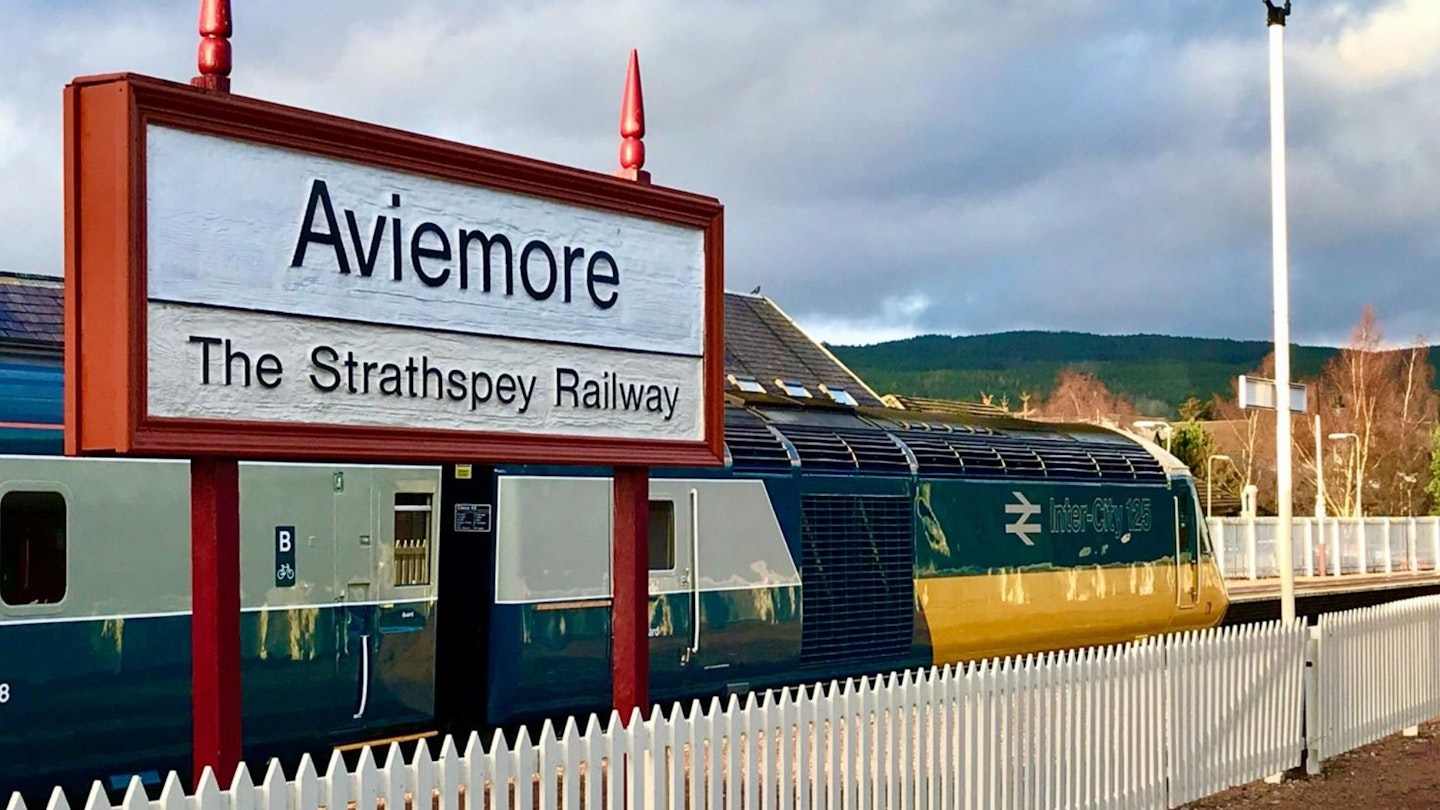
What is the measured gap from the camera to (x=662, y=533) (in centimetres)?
1229

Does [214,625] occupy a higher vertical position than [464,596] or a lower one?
higher

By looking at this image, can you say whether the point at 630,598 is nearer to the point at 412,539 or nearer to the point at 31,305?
the point at 412,539

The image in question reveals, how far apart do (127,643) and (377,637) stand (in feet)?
5.48

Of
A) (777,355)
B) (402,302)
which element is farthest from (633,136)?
(777,355)

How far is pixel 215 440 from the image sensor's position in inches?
219

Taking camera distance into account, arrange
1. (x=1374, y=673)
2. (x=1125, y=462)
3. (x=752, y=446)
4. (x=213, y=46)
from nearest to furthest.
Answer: (x=213, y=46) < (x=752, y=446) < (x=1374, y=673) < (x=1125, y=462)

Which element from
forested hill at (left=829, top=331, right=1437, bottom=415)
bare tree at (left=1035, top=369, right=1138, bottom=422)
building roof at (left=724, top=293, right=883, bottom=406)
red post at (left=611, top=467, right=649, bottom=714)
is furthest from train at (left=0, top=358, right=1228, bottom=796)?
forested hill at (left=829, top=331, right=1437, bottom=415)

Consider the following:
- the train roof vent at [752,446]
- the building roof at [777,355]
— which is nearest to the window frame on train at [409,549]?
the train roof vent at [752,446]

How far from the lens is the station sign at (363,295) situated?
17.6 ft

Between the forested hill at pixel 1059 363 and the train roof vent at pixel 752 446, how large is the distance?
5898 inches

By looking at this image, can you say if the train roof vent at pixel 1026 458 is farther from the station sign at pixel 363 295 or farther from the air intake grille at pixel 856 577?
A: the station sign at pixel 363 295

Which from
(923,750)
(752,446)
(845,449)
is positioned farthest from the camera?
(845,449)

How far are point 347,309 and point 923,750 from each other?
4133 mm

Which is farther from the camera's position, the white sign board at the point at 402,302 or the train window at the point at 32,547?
the train window at the point at 32,547
